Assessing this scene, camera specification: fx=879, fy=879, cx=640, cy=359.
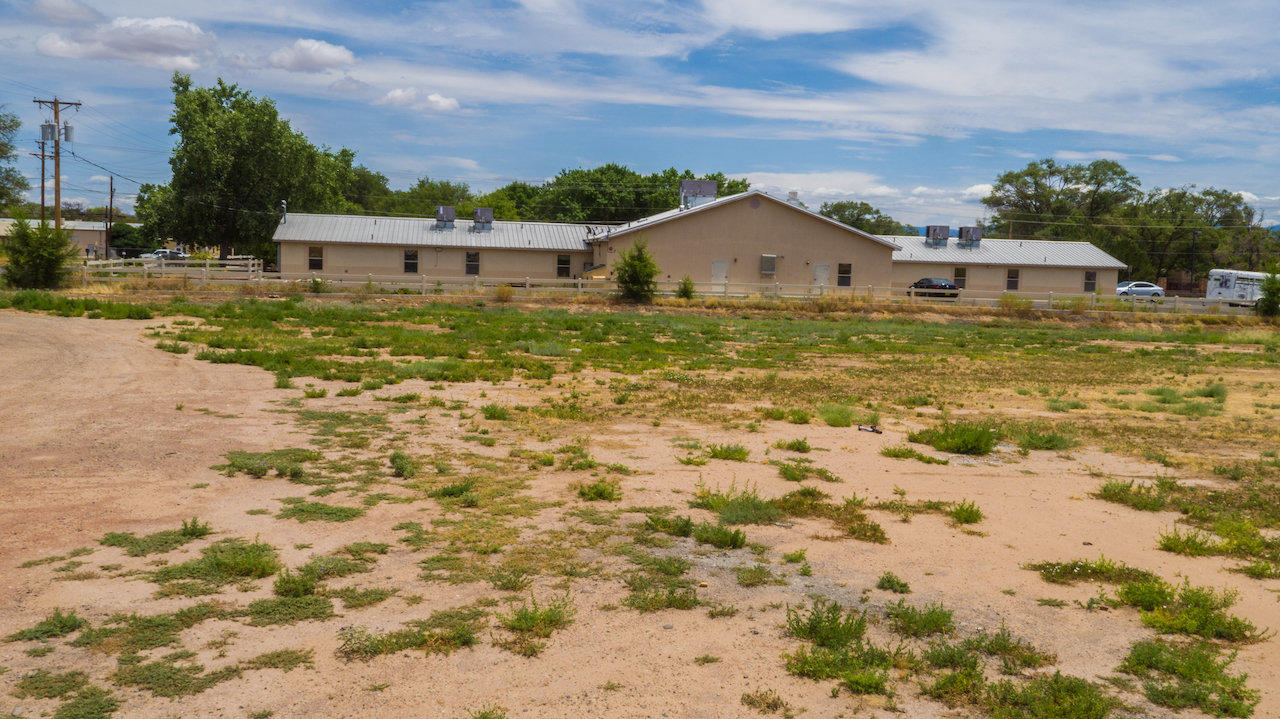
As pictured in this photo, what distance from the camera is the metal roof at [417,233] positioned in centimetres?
4756

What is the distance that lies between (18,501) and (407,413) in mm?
5417

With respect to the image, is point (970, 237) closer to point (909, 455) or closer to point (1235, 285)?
point (1235, 285)

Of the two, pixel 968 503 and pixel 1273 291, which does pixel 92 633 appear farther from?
pixel 1273 291

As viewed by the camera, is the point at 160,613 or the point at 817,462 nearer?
the point at 160,613

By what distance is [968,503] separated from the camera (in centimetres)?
880

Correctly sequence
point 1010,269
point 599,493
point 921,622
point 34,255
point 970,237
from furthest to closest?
1. point 970,237
2. point 1010,269
3. point 34,255
4. point 599,493
5. point 921,622

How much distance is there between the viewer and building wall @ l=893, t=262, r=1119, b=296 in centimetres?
5616

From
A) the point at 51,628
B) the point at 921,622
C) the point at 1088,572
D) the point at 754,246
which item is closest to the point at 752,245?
the point at 754,246

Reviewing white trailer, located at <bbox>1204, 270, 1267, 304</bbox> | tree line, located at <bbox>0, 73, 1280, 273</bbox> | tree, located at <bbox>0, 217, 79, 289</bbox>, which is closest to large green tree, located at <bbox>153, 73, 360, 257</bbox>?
tree line, located at <bbox>0, 73, 1280, 273</bbox>

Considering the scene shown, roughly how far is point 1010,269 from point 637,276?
3036 cm

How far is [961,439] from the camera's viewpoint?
11344mm

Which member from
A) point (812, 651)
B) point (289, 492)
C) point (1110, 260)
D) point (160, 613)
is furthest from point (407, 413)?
point (1110, 260)

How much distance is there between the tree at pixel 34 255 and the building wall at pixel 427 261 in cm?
1560

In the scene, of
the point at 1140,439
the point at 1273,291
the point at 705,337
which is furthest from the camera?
the point at 1273,291
